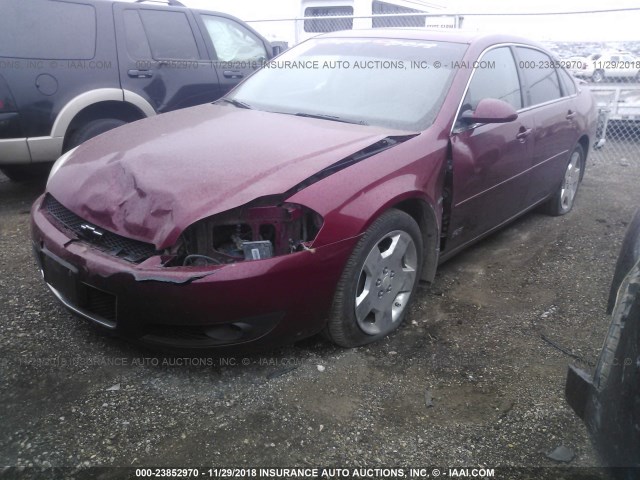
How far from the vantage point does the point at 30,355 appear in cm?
275

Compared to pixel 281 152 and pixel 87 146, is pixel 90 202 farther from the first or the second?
pixel 281 152

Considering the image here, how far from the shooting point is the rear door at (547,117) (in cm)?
422

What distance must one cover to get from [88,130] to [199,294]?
3353mm

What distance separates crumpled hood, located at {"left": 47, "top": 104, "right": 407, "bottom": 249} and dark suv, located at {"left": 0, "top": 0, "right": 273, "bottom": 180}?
1.77m

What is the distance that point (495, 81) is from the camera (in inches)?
150

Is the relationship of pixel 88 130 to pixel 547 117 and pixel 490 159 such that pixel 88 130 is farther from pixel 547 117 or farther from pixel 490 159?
pixel 547 117

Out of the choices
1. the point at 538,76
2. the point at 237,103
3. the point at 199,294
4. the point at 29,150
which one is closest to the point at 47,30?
the point at 29,150

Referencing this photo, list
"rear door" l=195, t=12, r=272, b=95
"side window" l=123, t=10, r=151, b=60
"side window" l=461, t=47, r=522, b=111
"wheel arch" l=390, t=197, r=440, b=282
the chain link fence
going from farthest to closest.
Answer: the chain link fence, "rear door" l=195, t=12, r=272, b=95, "side window" l=123, t=10, r=151, b=60, "side window" l=461, t=47, r=522, b=111, "wheel arch" l=390, t=197, r=440, b=282

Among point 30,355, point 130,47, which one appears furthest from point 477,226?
point 130,47

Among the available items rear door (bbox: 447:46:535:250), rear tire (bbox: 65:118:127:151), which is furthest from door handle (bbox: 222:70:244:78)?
rear door (bbox: 447:46:535:250)

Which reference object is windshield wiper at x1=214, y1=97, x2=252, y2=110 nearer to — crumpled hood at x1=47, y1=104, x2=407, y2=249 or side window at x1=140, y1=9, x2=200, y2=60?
crumpled hood at x1=47, y1=104, x2=407, y2=249

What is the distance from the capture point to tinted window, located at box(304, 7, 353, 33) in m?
9.85

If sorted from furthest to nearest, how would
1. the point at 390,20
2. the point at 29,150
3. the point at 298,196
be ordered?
the point at 390,20 → the point at 29,150 → the point at 298,196

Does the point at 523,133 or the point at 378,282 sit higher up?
the point at 523,133
